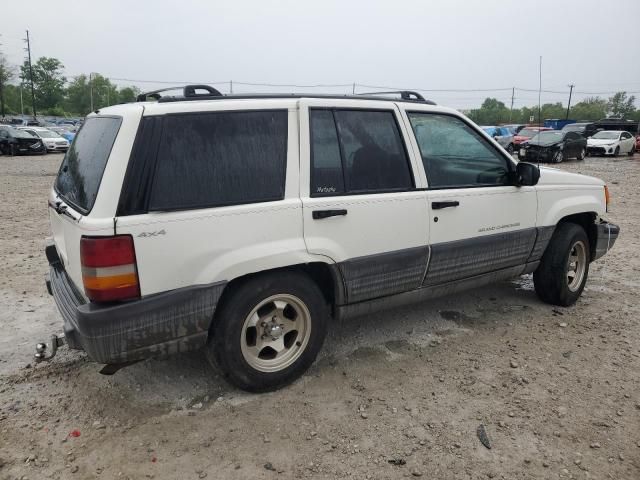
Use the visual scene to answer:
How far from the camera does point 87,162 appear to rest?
9.86ft

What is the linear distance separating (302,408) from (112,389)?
1.28m

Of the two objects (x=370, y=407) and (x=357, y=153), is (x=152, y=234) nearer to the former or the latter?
(x=357, y=153)

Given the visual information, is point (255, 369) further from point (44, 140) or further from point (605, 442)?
point (44, 140)

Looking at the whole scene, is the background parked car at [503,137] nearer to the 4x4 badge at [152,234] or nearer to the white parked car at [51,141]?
the white parked car at [51,141]

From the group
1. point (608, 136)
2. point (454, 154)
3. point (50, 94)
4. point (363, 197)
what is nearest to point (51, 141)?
point (454, 154)

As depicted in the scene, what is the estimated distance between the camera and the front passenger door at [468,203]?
12.3ft

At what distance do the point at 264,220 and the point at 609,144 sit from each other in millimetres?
28132

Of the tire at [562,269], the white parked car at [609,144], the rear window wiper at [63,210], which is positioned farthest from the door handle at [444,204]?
the white parked car at [609,144]

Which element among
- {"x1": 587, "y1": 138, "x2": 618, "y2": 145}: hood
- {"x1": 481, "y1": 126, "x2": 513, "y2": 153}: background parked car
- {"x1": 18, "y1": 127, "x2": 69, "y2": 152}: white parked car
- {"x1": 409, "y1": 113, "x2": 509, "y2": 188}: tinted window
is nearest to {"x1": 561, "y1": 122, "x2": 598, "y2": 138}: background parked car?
{"x1": 587, "y1": 138, "x2": 618, "y2": 145}: hood

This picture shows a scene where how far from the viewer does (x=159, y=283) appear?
8.86 ft

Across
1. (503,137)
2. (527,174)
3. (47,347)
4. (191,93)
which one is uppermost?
(503,137)

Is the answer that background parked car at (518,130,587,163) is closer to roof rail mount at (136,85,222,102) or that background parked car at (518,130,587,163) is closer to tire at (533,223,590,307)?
tire at (533,223,590,307)

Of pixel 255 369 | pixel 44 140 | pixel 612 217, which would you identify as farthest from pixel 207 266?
pixel 44 140

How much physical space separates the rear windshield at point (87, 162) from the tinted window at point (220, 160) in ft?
→ 1.04
